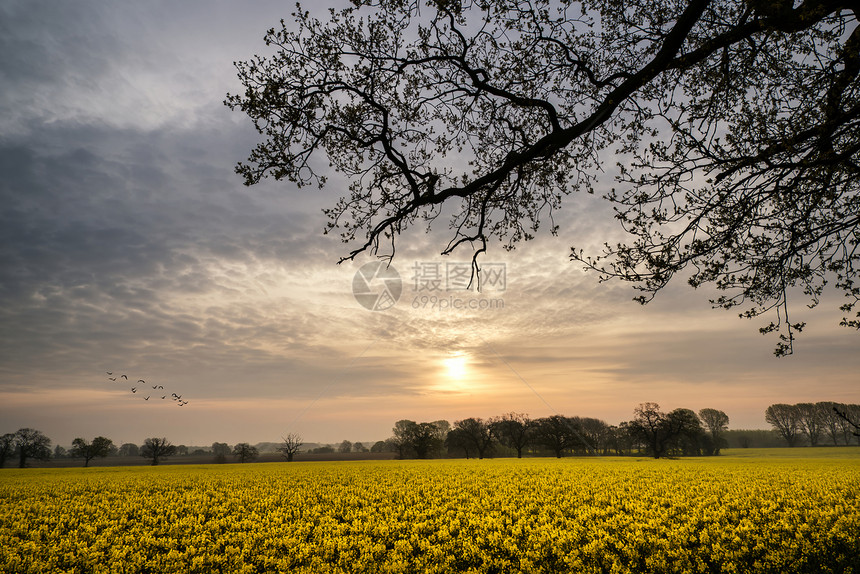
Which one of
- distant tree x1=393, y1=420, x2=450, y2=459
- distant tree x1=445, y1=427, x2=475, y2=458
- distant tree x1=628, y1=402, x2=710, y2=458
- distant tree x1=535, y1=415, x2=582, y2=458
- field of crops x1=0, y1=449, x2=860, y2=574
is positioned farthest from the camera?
distant tree x1=445, y1=427, x2=475, y2=458

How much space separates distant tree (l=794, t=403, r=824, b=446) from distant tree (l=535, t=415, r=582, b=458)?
78.7 metres

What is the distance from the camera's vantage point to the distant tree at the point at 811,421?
116125 mm

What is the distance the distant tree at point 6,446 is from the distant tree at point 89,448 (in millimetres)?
11579

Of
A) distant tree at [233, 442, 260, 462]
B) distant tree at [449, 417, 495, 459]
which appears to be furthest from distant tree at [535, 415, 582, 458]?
distant tree at [233, 442, 260, 462]

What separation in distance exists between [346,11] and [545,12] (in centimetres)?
431

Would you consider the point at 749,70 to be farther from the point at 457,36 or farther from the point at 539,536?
the point at 539,536

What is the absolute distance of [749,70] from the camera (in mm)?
8633

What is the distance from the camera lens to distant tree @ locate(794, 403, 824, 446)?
116m

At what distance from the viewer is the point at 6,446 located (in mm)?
92875

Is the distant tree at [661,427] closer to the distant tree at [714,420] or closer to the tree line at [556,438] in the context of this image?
the tree line at [556,438]

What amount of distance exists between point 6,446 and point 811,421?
21383 cm

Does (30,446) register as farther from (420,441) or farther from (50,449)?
(420,441)

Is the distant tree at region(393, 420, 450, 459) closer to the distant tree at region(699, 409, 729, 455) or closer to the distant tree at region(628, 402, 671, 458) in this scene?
the distant tree at region(628, 402, 671, 458)

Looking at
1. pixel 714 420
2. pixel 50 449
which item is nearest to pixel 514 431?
pixel 714 420
